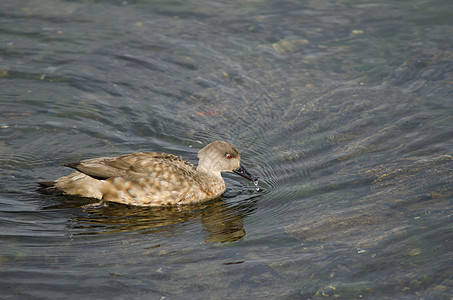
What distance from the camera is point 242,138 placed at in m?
10.0

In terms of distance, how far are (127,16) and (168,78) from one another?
120 inches

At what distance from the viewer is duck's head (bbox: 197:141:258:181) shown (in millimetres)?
8797

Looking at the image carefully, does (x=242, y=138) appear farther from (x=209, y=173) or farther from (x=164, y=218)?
(x=164, y=218)

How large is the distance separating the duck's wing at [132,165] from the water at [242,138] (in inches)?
19.3

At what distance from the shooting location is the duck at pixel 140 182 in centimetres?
841

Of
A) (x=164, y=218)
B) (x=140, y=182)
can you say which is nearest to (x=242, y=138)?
(x=140, y=182)

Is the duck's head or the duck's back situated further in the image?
the duck's head

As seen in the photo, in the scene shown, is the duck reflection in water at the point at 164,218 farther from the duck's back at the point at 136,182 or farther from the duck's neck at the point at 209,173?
the duck's neck at the point at 209,173

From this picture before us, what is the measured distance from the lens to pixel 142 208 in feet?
27.9

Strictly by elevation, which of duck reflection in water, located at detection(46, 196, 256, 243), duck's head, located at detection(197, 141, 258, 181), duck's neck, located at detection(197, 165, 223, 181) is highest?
duck's head, located at detection(197, 141, 258, 181)

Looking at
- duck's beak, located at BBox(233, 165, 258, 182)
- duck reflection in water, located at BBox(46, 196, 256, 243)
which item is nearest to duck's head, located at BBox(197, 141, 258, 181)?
duck's beak, located at BBox(233, 165, 258, 182)

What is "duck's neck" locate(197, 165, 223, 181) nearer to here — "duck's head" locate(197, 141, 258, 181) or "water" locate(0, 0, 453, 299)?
"duck's head" locate(197, 141, 258, 181)

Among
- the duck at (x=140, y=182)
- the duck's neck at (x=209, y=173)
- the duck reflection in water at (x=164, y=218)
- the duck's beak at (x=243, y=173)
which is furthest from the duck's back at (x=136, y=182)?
the duck's beak at (x=243, y=173)

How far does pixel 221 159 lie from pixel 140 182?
1223 millimetres
